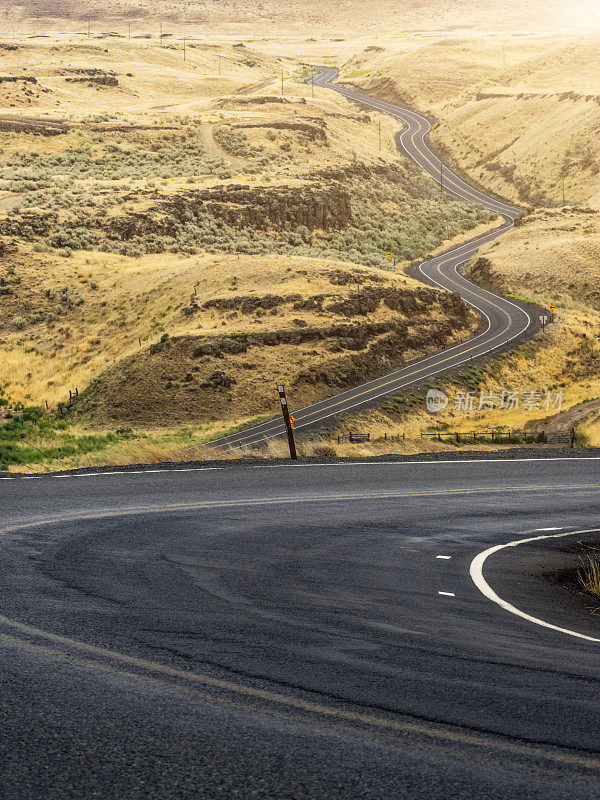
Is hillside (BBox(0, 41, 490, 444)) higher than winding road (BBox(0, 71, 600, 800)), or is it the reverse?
hillside (BBox(0, 41, 490, 444))

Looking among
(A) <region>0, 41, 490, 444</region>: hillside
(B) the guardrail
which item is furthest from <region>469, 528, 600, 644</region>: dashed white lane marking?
(A) <region>0, 41, 490, 444</region>: hillside

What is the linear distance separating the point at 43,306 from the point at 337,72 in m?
144

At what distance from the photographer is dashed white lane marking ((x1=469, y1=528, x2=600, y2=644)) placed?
8711 mm

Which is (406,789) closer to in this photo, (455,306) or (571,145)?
(455,306)

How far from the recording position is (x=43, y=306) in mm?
65812

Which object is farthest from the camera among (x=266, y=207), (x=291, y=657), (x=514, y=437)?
(x=266, y=207)

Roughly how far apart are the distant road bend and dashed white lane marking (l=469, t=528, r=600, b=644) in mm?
28312

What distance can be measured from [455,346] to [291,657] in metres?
57.6

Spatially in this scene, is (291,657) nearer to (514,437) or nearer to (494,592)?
(494,592)

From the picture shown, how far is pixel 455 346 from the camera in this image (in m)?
63.3

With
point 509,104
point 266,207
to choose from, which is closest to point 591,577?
point 266,207

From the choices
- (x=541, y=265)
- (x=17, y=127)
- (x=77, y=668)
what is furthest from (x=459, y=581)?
(x=17, y=127)

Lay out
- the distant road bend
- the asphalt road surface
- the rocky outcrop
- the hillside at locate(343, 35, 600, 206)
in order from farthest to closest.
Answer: the hillside at locate(343, 35, 600, 206)
the rocky outcrop
the distant road bend
the asphalt road surface

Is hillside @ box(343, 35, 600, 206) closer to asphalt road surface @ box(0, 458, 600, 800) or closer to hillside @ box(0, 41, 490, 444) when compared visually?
hillside @ box(0, 41, 490, 444)
